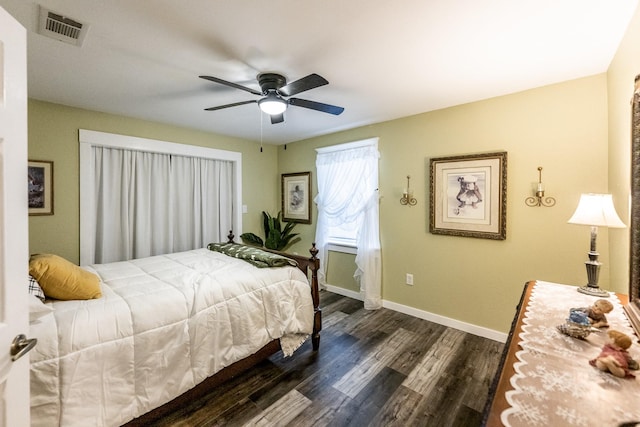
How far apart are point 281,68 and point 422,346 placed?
8.75 ft

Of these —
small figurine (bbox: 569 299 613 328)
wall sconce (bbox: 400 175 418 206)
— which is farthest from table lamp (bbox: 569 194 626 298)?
wall sconce (bbox: 400 175 418 206)

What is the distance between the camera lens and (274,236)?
419 centimetres

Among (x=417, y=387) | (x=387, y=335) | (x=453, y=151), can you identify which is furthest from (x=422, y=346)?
(x=453, y=151)

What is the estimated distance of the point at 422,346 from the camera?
2477mm

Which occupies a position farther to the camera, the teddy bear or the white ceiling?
the teddy bear

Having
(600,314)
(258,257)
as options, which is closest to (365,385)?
(258,257)

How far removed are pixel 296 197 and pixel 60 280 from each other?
3.11m

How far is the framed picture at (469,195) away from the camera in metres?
2.49

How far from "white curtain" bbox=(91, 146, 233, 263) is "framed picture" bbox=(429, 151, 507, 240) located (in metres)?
2.92

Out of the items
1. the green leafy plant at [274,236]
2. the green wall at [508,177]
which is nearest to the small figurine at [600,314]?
the green wall at [508,177]

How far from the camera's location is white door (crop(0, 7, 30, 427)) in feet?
2.75

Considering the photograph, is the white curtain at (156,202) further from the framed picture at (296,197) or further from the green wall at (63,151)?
the framed picture at (296,197)

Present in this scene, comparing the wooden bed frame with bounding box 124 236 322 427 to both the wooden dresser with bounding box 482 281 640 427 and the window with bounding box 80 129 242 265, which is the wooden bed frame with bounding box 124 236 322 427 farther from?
the window with bounding box 80 129 242 265

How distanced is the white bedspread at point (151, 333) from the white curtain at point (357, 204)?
4.05 feet
